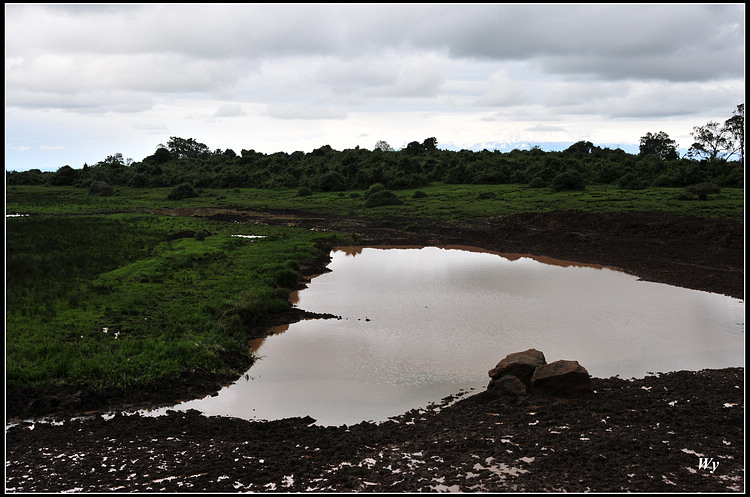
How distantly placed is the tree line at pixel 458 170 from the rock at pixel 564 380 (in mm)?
39840

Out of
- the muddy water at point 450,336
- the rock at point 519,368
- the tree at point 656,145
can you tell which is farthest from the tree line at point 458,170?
the rock at point 519,368

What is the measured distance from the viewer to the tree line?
164 feet

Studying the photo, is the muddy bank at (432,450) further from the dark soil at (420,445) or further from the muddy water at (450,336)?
the muddy water at (450,336)

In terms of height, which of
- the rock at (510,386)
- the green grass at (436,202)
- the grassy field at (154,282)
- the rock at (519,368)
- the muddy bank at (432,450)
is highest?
the green grass at (436,202)

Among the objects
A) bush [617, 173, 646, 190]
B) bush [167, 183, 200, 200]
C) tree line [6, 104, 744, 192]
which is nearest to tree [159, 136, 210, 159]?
tree line [6, 104, 744, 192]

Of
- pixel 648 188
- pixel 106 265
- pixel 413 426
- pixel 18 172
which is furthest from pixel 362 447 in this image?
pixel 18 172

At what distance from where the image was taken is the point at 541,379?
11352 mm

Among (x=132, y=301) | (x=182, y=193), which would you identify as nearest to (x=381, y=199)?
(x=182, y=193)

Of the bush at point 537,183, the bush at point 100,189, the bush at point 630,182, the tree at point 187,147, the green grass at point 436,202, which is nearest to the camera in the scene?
the green grass at point 436,202

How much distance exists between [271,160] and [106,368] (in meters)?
76.4

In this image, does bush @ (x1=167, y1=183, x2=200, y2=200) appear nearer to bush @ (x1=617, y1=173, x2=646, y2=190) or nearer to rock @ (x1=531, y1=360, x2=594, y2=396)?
bush @ (x1=617, y1=173, x2=646, y2=190)

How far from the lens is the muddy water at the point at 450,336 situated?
1230 centimetres

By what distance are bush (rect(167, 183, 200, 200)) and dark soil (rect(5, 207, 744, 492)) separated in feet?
173

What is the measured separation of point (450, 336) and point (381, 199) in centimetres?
3340
